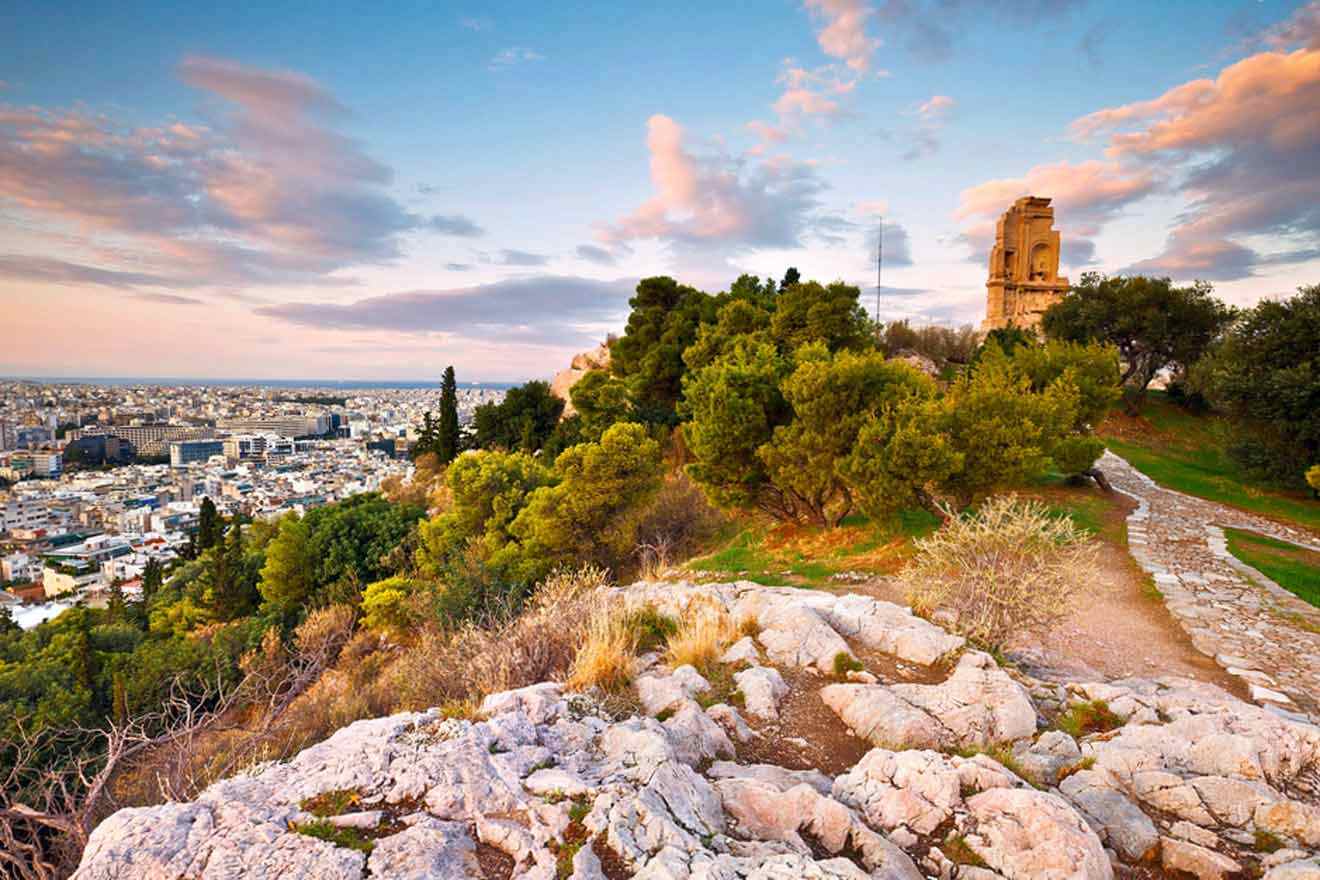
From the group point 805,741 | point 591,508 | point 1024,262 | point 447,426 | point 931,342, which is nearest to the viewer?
point 805,741

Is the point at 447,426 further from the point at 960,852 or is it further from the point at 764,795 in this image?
the point at 960,852

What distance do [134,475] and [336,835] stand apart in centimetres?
7498

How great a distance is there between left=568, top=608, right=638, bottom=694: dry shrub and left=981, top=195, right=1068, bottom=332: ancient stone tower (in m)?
47.2

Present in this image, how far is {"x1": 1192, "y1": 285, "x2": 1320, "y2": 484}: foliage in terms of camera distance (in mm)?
14641

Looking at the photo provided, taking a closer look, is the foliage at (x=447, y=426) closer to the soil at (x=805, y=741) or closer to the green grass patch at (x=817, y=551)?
the green grass patch at (x=817, y=551)

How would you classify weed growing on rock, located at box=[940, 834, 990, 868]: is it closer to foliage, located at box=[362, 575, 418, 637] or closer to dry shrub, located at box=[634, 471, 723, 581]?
dry shrub, located at box=[634, 471, 723, 581]

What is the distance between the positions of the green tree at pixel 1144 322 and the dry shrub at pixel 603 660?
29.9 m

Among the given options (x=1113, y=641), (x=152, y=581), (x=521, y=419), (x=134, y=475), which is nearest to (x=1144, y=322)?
(x=1113, y=641)

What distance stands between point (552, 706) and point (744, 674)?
5.55 ft

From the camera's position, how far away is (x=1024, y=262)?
4506cm

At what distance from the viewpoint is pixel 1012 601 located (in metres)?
5.98

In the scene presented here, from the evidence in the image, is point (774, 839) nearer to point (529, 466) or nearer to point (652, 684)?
point (652, 684)

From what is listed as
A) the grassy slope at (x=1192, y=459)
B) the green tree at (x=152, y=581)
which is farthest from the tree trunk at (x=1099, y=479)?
the green tree at (x=152, y=581)

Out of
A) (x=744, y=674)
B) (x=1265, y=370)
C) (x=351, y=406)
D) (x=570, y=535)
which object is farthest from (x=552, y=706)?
(x=351, y=406)
